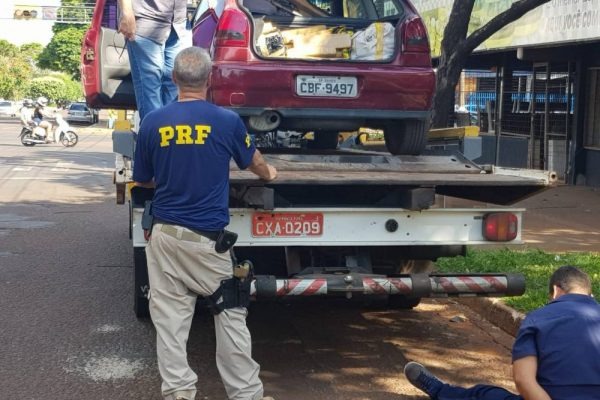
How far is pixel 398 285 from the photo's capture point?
A: 487cm

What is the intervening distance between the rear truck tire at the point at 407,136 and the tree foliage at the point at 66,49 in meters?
68.0

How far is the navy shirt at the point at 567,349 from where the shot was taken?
3.60 meters

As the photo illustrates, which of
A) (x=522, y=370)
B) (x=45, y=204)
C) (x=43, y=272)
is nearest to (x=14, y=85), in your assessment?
(x=45, y=204)

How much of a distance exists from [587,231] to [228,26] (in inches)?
263

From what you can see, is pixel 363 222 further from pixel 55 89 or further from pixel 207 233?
pixel 55 89

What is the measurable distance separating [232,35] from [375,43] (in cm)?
113

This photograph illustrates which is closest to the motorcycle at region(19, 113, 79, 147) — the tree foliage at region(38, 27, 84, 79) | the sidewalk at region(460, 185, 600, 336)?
the sidewalk at region(460, 185, 600, 336)

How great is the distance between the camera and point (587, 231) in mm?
10742

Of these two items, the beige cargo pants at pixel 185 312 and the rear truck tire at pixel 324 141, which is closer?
the beige cargo pants at pixel 185 312

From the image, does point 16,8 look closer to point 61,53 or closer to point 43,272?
point 61,53

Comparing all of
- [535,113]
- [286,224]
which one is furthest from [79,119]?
[286,224]

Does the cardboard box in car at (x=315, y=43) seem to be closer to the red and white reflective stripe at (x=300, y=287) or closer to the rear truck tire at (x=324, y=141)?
the rear truck tire at (x=324, y=141)

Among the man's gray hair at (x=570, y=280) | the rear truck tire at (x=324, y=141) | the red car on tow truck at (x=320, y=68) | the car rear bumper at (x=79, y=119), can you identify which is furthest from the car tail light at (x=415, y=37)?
the car rear bumper at (x=79, y=119)

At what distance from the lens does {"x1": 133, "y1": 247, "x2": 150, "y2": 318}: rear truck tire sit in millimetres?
5664
